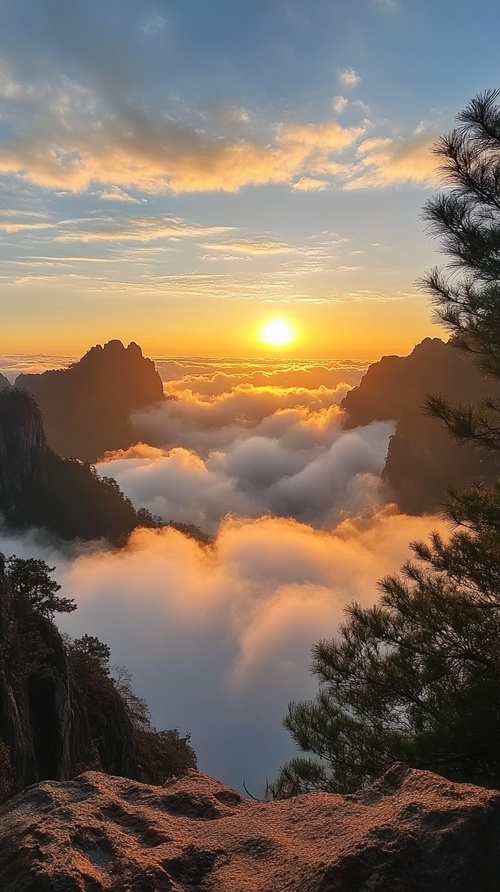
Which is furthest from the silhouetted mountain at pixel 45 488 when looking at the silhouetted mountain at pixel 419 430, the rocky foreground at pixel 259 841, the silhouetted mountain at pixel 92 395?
the silhouetted mountain at pixel 92 395

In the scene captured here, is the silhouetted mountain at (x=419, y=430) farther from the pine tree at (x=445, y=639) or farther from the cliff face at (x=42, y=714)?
the pine tree at (x=445, y=639)

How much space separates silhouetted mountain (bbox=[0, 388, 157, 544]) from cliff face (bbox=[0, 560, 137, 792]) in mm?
56469

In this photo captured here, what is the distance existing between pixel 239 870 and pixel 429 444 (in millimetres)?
95699

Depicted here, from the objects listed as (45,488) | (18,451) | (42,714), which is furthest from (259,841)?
(45,488)

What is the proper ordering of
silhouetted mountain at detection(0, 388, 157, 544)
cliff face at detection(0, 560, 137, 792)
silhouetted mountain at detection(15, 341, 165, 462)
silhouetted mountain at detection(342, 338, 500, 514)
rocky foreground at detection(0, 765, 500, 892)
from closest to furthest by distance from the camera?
rocky foreground at detection(0, 765, 500, 892)
cliff face at detection(0, 560, 137, 792)
silhouetted mountain at detection(0, 388, 157, 544)
silhouetted mountain at detection(342, 338, 500, 514)
silhouetted mountain at detection(15, 341, 165, 462)

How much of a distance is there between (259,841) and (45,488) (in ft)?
248

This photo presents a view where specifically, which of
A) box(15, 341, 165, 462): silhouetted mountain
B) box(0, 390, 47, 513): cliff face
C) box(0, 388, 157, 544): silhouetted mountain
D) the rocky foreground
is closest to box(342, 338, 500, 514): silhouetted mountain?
box(0, 388, 157, 544): silhouetted mountain

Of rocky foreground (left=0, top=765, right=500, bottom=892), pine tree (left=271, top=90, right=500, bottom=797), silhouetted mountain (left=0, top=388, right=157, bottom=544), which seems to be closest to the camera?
rocky foreground (left=0, top=765, right=500, bottom=892)

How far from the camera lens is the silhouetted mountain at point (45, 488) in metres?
68.9

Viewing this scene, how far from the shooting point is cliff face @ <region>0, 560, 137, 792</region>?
1135 cm

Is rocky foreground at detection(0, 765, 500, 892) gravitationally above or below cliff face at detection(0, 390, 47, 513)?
below

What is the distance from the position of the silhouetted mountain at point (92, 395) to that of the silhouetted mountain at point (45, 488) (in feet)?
238

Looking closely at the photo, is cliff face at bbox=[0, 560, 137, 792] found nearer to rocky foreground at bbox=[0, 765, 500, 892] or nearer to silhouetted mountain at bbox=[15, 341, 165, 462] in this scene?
rocky foreground at bbox=[0, 765, 500, 892]

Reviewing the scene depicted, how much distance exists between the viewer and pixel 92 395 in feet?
492
